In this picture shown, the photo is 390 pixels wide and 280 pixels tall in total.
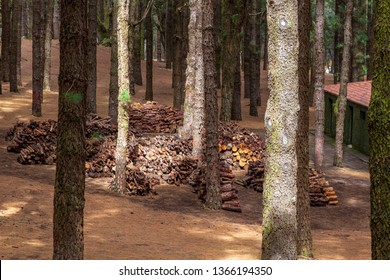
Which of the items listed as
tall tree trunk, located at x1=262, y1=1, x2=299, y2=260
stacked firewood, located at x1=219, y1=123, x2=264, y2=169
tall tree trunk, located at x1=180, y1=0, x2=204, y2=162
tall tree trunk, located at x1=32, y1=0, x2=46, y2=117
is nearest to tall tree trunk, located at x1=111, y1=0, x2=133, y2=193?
tall tree trunk, located at x1=180, y1=0, x2=204, y2=162

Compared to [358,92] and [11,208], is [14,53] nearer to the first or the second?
[358,92]

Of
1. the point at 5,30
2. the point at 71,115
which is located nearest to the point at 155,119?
the point at 5,30

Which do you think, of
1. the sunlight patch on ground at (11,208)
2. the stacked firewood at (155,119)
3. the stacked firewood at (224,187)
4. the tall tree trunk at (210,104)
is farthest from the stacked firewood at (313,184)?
the sunlight patch on ground at (11,208)

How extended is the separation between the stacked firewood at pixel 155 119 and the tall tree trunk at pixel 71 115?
72.7 ft

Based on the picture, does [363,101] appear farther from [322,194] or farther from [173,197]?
[173,197]

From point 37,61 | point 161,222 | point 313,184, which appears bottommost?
point 161,222

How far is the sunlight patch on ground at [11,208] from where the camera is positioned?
16.4 m

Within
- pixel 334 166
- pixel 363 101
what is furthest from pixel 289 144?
pixel 363 101

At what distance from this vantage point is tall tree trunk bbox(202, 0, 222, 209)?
65.6 ft

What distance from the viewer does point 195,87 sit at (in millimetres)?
23984

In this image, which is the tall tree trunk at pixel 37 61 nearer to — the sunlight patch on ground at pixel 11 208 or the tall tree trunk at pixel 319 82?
the tall tree trunk at pixel 319 82

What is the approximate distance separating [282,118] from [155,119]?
21.6m

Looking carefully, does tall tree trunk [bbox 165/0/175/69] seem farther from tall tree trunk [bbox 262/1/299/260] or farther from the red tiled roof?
tall tree trunk [bbox 262/1/299/260]

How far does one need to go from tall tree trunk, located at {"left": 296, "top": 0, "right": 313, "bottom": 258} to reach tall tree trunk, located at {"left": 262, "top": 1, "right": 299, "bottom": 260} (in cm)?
257
